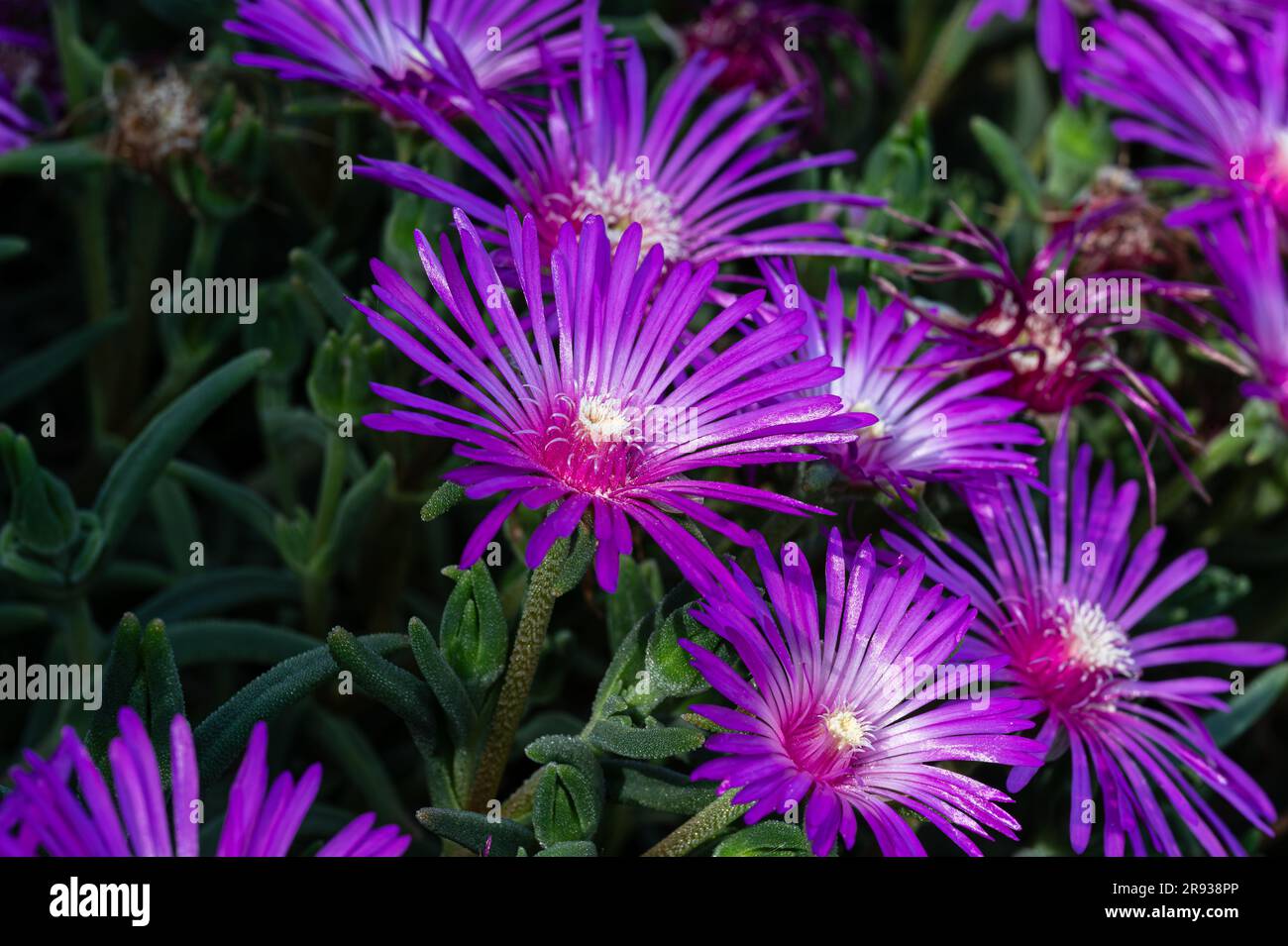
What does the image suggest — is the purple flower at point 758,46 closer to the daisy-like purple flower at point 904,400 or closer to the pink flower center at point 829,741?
the daisy-like purple flower at point 904,400

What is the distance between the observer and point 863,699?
0.83 meters

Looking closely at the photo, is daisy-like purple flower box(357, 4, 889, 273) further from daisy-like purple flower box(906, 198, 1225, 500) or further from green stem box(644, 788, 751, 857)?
green stem box(644, 788, 751, 857)

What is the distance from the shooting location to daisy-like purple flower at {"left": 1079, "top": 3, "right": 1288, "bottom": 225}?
1.28m

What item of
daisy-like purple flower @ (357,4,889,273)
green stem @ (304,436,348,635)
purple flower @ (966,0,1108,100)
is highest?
purple flower @ (966,0,1108,100)

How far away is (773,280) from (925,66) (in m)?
0.82

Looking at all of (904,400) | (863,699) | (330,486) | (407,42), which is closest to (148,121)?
(407,42)

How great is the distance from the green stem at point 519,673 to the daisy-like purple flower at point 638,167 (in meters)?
0.29

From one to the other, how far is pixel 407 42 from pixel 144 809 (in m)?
0.66

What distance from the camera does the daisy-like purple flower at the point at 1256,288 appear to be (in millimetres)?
1148

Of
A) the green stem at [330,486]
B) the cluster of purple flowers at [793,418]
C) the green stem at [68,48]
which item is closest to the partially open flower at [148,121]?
the green stem at [68,48]

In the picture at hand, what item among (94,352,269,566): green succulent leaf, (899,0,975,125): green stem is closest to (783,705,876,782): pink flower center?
(94,352,269,566): green succulent leaf
